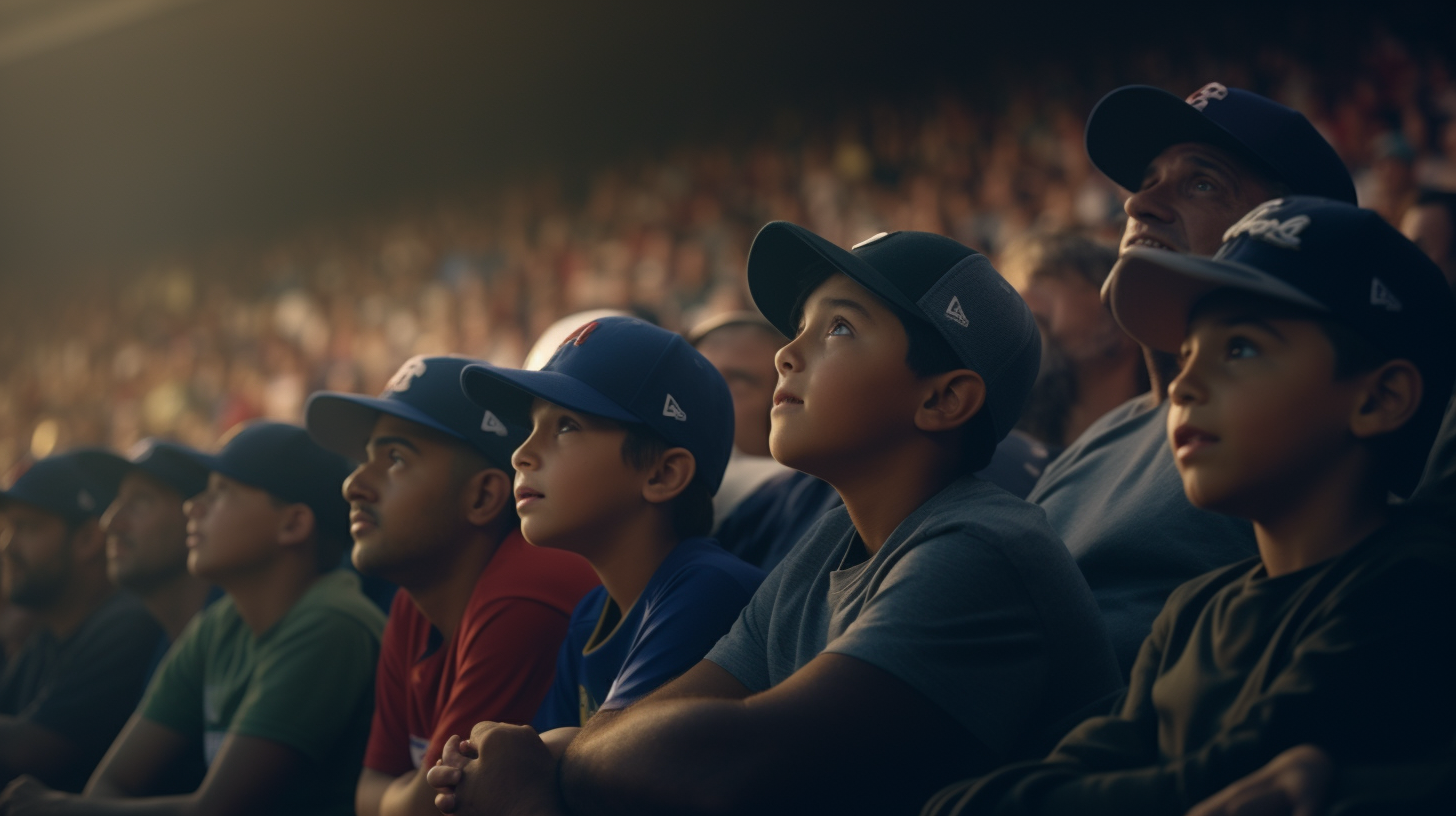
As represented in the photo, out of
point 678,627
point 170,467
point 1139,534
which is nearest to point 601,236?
point 170,467

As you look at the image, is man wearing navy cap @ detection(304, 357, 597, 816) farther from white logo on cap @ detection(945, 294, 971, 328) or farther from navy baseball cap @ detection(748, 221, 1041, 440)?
white logo on cap @ detection(945, 294, 971, 328)

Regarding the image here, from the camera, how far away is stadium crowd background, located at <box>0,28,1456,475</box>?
794 cm

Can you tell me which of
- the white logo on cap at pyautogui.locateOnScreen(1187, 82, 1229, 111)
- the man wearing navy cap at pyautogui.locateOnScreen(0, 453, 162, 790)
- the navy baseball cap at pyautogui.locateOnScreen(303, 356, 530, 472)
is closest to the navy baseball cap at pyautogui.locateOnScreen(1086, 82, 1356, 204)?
the white logo on cap at pyautogui.locateOnScreen(1187, 82, 1229, 111)

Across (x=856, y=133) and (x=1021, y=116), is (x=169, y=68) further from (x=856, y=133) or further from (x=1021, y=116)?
(x=1021, y=116)

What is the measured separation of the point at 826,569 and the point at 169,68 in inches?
577

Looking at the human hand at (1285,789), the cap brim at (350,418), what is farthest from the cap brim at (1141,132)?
the cap brim at (350,418)

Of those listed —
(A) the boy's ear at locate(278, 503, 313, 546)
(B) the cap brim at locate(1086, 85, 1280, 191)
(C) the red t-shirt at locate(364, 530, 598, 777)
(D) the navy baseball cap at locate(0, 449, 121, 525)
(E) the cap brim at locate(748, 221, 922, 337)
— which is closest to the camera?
(E) the cap brim at locate(748, 221, 922, 337)

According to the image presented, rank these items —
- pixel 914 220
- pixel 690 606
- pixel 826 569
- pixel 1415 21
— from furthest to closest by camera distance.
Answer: pixel 1415 21 → pixel 914 220 → pixel 690 606 → pixel 826 569

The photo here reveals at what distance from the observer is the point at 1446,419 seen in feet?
→ 6.06

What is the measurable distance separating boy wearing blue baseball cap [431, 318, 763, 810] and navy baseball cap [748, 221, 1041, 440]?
51cm

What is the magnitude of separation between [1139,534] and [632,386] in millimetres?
963

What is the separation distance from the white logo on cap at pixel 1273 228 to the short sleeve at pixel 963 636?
0.51 metres

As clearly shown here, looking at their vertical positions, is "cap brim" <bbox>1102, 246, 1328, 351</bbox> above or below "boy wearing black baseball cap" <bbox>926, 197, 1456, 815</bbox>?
above

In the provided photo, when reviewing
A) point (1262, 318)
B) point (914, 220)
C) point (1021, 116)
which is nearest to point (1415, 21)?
point (1021, 116)
